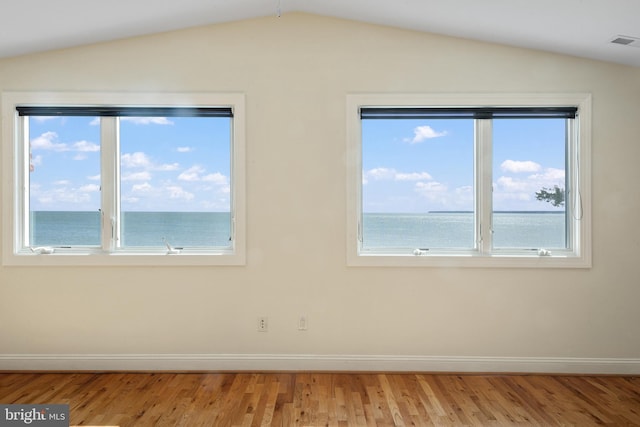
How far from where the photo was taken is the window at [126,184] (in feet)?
11.9

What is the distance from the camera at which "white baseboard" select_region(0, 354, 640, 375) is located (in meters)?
3.51

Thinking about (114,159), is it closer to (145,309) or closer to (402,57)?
(145,309)

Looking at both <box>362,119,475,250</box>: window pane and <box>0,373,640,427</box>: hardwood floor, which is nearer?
<box>0,373,640,427</box>: hardwood floor

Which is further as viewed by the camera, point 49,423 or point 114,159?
point 114,159

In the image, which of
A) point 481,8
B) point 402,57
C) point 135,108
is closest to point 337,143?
point 402,57

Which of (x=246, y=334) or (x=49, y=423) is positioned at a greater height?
(x=246, y=334)

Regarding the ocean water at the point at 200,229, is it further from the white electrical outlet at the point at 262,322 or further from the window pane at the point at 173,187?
the white electrical outlet at the point at 262,322

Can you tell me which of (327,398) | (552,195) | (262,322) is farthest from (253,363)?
(552,195)

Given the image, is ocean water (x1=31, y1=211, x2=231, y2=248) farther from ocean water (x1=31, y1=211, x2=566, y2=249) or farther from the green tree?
the green tree

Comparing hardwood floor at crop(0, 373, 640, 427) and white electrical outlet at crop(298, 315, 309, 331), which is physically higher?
white electrical outlet at crop(298, 315, 309, 331)

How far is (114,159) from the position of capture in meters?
3.62

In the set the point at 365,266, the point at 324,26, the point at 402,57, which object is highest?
the point at 324,26

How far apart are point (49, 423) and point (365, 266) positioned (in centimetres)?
239

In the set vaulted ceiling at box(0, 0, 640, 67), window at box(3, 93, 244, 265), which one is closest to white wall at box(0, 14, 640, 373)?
vaulted ceiling at box(0, 0, 640, 67)
